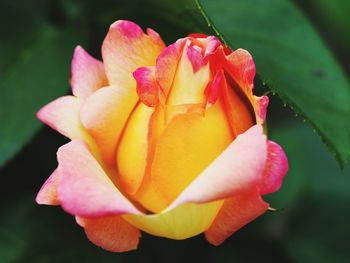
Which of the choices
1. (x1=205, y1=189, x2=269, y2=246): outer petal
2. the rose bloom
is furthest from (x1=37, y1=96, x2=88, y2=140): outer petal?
(x1=205, y1=189, x2=269, y2=246): outer petal

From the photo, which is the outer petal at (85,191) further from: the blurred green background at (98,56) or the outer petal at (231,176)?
the blurred green background at (98,56)

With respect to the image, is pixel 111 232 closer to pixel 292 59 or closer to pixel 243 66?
pixel 243 66

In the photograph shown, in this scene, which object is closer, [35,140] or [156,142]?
[156,142]

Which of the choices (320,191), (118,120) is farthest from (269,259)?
(118,120)

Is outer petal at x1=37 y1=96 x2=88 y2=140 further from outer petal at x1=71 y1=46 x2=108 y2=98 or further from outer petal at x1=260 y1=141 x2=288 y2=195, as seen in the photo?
outer petal at x1=260 y1=141 x2=288 y2=195

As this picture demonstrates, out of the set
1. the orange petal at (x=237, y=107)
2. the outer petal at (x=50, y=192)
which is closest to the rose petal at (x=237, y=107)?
the orange petal at (x=237, y=107)

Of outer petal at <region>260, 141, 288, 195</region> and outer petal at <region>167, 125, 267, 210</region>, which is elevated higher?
outer petal at <region>167, 125, 267, 210</region>

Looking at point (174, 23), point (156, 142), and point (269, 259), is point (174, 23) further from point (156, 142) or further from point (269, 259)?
point (269, 259)
